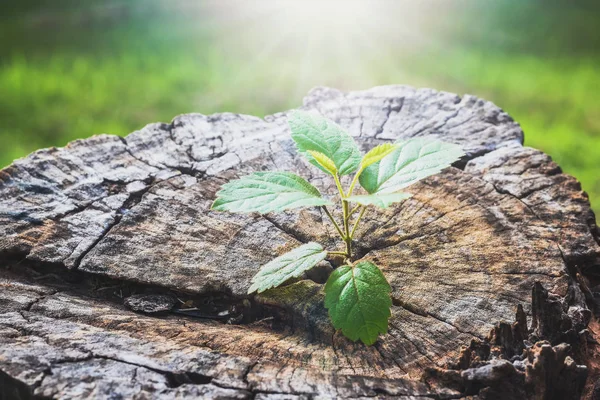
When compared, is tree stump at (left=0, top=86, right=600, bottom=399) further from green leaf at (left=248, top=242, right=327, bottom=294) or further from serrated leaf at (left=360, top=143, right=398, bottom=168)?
serrated leaf at (left=360, top=143, right=398, bottom=168)

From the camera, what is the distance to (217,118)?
1384mm

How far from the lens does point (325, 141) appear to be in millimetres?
948

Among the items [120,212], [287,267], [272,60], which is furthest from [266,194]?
[272,60]

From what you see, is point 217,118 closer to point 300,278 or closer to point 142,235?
point 142,235

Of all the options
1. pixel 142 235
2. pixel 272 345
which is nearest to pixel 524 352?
pixel 272 345

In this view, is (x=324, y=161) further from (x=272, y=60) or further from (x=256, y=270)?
(x=272, y=60)

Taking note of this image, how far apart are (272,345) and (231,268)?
0.60 feet

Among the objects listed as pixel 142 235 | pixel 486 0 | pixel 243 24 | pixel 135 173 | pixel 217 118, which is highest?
pixel 486 0

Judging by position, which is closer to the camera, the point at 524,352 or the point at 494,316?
the point at 524,352

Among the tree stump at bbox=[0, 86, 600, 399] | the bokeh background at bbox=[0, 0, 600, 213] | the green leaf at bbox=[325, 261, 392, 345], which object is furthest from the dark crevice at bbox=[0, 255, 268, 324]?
the bokeh background at bbox=[0, 0, 600, 213]

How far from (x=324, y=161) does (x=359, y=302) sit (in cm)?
24

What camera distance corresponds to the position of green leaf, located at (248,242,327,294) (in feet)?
2.66

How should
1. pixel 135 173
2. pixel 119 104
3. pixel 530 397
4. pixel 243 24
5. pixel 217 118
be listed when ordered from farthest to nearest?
pixel 243 24 < pixel 119 104 < pixel 217 118 < pixel 135 173 < pixel 530 397

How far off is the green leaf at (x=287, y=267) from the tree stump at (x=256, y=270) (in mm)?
84
